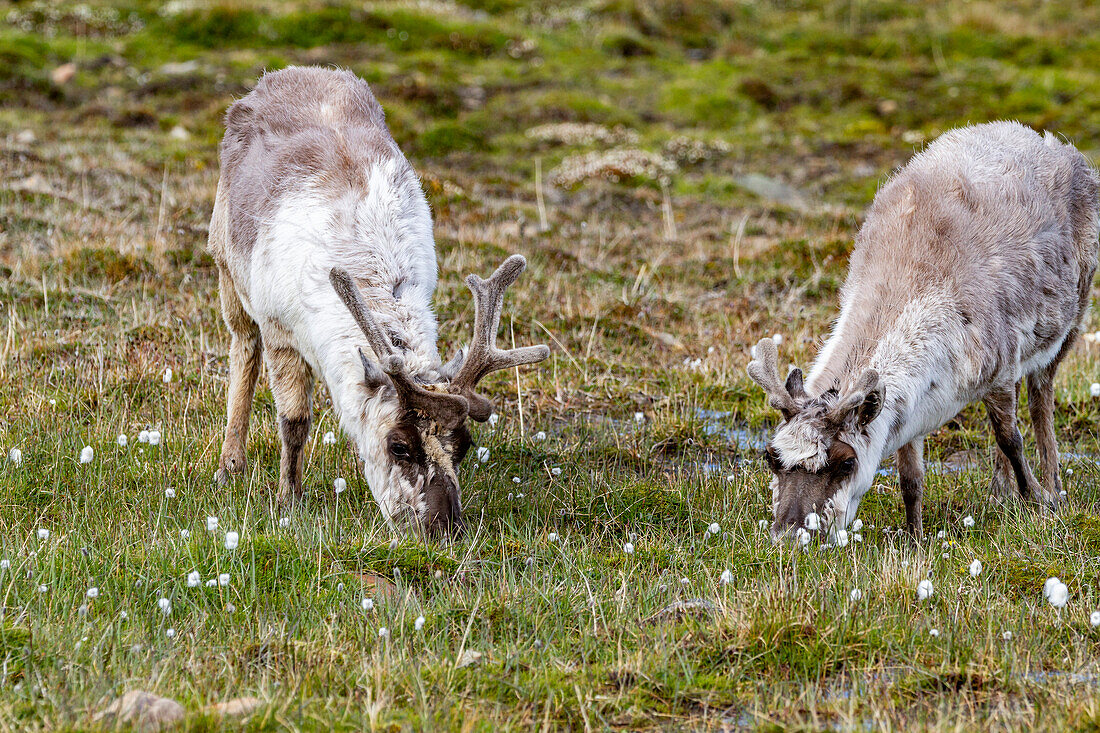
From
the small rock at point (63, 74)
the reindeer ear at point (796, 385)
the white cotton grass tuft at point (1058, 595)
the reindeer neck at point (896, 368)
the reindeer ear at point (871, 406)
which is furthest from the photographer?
the small rock at point (63, 74)

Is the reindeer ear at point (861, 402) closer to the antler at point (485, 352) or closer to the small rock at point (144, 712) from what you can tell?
the antler at point (485, 352)

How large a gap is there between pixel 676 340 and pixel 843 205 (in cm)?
844

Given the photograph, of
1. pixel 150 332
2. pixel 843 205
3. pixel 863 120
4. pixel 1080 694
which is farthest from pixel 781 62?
pixel 1080 694

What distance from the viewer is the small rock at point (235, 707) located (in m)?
3.62

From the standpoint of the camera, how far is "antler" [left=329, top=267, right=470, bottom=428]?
5367 mm

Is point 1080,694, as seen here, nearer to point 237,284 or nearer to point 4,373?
point 237,284

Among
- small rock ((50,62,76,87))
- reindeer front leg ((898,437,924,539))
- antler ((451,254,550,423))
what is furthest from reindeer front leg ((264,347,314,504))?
small rock ((50,62,76,87))

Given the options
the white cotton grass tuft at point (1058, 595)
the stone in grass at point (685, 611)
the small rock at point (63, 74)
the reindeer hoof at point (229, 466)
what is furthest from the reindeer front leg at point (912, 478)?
the small rock at point (63, 74)

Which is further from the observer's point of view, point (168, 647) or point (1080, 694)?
point (168, 647)

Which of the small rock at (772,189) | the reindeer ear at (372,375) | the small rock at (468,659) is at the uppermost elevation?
the reindeer ear at (372,375)

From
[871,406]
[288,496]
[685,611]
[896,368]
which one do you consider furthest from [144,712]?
[896,368]

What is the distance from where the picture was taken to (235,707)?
12.1 ft

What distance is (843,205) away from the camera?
56.9 ft

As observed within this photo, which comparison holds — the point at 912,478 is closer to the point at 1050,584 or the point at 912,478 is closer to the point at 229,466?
the point at 1050,584
